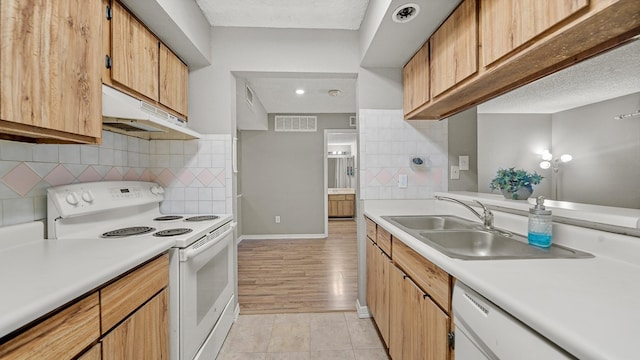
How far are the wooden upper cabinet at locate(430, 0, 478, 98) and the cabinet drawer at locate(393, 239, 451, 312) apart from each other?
1.00m

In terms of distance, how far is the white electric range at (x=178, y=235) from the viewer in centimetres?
123

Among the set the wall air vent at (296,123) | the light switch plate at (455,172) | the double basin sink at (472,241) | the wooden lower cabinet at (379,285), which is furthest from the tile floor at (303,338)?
the wall air vent at (296,123)

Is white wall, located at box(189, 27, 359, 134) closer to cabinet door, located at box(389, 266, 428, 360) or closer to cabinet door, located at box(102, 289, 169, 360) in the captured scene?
cabinet door, located at box(102, 289, 169, 360)

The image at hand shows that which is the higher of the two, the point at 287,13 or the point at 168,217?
the point at 287,13

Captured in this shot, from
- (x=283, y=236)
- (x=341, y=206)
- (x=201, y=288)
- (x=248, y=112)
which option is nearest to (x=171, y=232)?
(x=201, y=288)

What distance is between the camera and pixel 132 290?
940 millimetres

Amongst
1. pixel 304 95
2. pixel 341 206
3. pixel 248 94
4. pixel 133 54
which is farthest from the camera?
pixel 341 206

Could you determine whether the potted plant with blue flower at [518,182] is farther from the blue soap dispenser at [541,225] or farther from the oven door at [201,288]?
the oven door at [201,288]

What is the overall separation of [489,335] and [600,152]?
129 centimetres

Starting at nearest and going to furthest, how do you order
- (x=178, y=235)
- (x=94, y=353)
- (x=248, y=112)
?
(x=94, y=353) → (x=178, y=235) → (x=248, y=112)

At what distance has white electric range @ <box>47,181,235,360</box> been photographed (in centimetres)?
123

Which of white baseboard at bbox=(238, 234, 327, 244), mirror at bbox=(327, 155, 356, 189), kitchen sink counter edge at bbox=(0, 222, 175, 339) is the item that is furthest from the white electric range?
mirror at bbox=(327, 155, 356, 189)

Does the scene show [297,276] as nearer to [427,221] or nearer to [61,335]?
[427,221]

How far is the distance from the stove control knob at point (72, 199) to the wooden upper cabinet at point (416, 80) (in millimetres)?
2197
